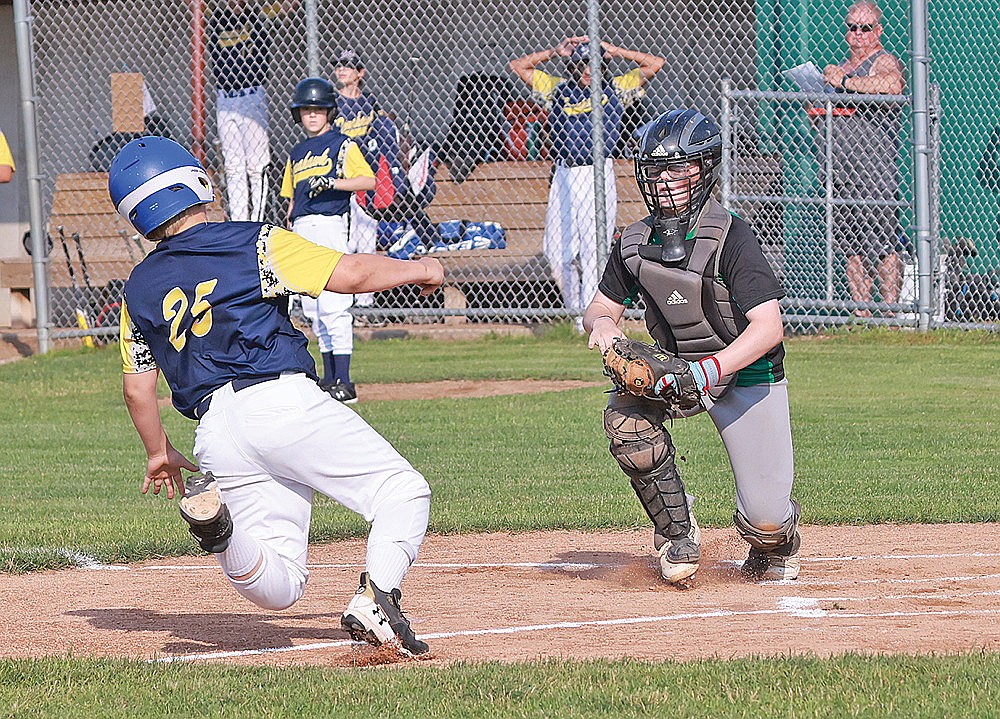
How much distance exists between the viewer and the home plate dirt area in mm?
4699

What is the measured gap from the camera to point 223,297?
4387mm

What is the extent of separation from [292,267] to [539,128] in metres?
10.5

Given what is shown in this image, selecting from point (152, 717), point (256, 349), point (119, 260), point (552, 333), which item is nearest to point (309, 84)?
point (552, 333)

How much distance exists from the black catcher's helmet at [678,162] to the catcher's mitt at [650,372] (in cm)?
57

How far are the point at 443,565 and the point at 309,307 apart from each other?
5.82 meters

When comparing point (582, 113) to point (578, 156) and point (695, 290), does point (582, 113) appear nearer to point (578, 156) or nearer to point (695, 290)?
point (578, 156)

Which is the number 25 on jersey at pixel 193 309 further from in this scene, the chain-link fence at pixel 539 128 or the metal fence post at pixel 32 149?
the metal fence post at pixel 32 149

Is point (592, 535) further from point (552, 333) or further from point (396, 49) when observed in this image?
point (396, 49)

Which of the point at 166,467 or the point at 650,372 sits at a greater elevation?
the point at 650,372

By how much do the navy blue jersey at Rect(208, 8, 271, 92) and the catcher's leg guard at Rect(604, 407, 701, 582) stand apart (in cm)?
1012

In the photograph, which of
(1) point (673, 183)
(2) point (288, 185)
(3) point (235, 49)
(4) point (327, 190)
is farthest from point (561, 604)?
(3) point (235, 49)

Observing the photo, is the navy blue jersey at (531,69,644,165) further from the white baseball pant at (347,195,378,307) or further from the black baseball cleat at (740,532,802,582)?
the black baseball cleat at (740,532,802,582)

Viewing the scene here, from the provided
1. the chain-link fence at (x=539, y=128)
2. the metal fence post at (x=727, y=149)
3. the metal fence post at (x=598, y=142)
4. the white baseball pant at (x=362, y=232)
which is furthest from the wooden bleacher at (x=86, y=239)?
the metal fence post at (x=727, y=149)

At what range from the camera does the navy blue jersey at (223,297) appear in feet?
14.4
